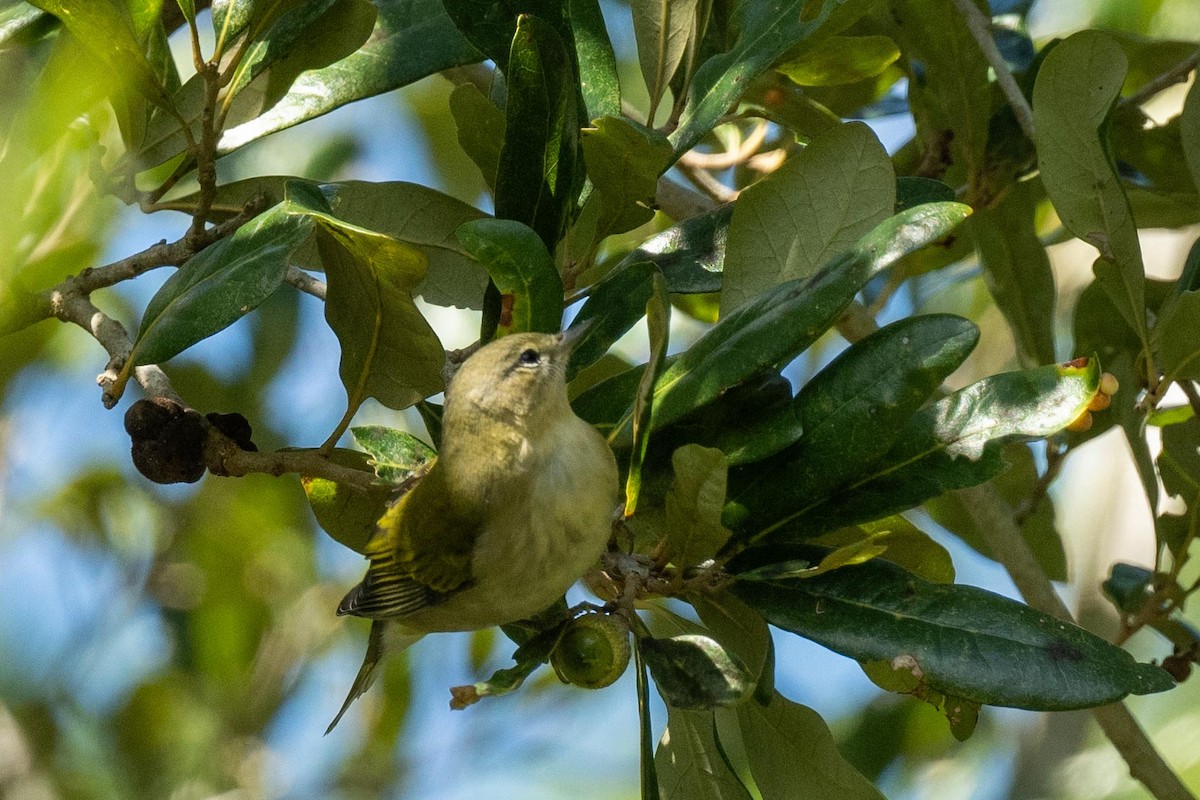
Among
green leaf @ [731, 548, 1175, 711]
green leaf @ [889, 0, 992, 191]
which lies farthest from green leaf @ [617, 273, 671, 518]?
green leaf @ [889, 0, 992, 191]

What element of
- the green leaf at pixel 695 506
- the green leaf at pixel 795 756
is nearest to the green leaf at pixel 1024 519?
the green leaf at pixel 795 756

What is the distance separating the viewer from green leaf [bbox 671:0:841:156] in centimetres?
180

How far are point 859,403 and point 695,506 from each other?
0.87 ft

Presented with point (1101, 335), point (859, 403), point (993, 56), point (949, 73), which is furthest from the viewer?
point (949, 73)

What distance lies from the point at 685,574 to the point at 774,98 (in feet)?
3.86

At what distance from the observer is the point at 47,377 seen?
3693 millimetres

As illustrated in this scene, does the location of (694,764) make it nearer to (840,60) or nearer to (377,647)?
(377,647)

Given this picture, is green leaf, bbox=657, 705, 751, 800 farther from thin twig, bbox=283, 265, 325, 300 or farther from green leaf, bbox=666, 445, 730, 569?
thin twig, bbox=283, 265, 325, 300

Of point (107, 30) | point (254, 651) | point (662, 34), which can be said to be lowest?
point (254, 651)

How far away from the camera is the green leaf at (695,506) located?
5.10ft

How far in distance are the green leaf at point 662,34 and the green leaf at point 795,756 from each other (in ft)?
3.22

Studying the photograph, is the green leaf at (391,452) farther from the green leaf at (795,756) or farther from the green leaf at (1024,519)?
the green leaf at (1024,519)

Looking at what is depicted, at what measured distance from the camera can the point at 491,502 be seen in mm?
2172

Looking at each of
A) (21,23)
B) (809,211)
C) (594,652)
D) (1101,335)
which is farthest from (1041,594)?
(21,23)
